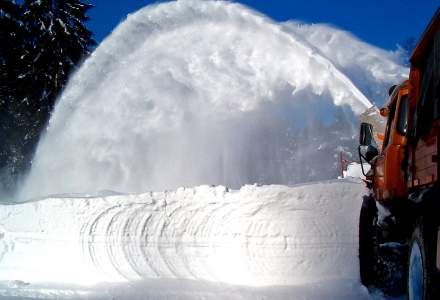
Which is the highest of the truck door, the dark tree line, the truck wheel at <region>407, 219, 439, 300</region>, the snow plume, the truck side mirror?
the dark tree line

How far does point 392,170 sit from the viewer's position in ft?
12.4

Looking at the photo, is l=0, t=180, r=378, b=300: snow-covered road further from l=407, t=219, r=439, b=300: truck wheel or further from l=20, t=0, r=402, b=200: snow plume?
l=20, t=0, r=402, b=200: snow plume

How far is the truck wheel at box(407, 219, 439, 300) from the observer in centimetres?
278

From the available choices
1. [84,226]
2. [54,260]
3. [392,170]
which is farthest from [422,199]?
[54,260]

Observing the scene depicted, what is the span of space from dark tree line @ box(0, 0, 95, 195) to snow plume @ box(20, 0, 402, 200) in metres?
A: 9.82

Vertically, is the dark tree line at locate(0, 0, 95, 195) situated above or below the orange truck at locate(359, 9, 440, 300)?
above

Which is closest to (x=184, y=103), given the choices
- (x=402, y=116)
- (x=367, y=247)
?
(x=367, y=247)

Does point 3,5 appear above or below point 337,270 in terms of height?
above

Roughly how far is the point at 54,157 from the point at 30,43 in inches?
535

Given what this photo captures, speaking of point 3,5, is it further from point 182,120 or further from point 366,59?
point 366,59

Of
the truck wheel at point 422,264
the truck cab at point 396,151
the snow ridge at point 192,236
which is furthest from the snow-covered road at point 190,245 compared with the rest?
the truck wheel at point 422,264

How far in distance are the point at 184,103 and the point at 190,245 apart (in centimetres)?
602

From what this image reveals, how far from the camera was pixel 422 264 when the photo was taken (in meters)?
2.93

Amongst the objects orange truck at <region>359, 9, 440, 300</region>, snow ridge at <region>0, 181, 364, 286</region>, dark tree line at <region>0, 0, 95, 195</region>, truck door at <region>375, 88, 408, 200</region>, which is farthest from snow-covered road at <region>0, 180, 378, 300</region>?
dark tree line at <region>0, 0, 95, 195</region>
